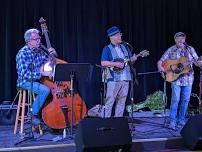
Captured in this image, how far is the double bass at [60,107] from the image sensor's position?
680 centimetres

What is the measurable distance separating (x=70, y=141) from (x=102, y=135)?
0.86 m

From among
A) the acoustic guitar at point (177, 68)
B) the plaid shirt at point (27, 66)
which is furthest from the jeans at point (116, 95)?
the plaid shirt at point (27, 66)

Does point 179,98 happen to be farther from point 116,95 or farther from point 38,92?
point 38,92

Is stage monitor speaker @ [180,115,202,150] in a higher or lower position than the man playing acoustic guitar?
lower

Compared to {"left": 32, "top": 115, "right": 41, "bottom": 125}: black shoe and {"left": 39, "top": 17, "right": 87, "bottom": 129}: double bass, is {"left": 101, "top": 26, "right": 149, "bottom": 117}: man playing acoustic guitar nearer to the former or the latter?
{"left": 39, "top": 17, "right": 87, "bottom": 129}: double bass

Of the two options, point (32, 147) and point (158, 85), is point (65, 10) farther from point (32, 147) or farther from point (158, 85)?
point (32, 147)

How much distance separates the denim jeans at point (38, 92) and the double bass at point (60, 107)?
0.10 metres

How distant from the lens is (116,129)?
584 cm

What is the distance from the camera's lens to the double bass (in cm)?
680

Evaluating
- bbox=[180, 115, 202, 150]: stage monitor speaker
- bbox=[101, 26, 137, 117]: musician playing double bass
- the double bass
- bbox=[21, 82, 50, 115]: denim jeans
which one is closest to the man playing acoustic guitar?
bbox=[101, 26, 137, 117]: musician playing double bass

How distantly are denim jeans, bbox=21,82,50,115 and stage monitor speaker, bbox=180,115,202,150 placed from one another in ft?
7.31

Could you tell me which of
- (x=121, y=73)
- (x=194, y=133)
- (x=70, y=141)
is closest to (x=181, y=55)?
(x=121, y=73)

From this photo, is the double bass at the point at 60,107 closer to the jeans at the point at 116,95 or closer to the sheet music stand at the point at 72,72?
the sheet music stand at the point at 72,72

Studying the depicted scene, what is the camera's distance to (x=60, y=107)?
6.81 m
